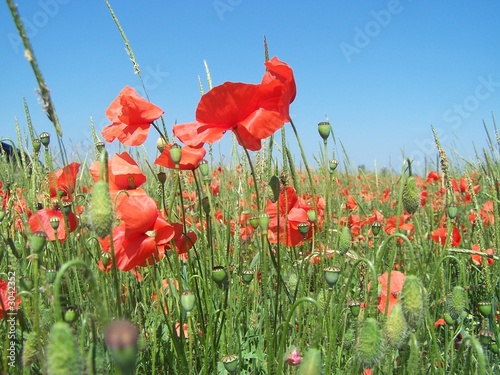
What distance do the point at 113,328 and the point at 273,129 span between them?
0.79 m

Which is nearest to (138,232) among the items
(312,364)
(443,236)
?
(312,364)

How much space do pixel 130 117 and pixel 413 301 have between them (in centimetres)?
91

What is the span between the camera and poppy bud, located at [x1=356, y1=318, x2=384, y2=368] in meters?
0.98

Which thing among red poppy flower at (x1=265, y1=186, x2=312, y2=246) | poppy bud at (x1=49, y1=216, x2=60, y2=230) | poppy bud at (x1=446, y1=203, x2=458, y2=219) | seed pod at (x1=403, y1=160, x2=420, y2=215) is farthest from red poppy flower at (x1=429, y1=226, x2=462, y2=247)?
poppy bud at (x1=49, y1=216, x2=60, y2=230)

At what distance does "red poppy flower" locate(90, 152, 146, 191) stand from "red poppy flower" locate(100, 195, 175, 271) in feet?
0.34

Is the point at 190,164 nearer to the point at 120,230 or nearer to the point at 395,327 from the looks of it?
the point at 120,230

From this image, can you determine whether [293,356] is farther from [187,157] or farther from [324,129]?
[324,129]

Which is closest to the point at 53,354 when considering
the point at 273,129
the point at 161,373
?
the point at 273,129

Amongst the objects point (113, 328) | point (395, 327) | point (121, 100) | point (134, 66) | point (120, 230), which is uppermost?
point (134, 66)

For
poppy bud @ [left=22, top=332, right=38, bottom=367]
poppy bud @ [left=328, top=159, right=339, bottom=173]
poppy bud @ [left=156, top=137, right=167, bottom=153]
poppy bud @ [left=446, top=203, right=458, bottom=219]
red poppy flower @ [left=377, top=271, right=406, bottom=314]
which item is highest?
poppy bud @ [left=156, top=137, right=167, bottom=153]

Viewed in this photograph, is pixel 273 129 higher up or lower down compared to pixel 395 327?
higher up

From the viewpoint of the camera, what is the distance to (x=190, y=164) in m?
1.44

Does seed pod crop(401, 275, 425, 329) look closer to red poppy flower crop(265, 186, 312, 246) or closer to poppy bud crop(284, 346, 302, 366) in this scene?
poppy bud crop(284, 346, 302, 366)

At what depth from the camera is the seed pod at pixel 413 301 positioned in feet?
3.14
